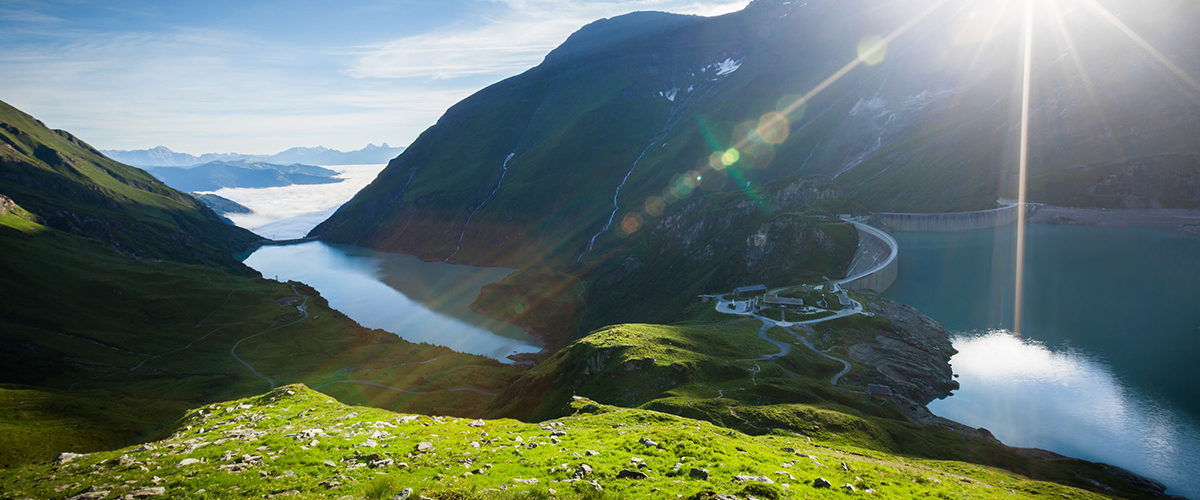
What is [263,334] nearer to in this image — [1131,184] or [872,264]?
[872,264]

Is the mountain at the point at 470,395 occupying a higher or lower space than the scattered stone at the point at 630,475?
lower

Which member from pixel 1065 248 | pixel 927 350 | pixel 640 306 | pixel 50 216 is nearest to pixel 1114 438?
pixel 927 350

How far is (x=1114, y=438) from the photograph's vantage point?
52500mm

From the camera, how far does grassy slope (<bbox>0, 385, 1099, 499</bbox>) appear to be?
669 inches

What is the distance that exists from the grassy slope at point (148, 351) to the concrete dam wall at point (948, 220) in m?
139

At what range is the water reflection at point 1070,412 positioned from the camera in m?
49.0

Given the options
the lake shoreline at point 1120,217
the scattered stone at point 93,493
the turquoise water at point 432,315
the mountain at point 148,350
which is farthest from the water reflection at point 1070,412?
the lake shoreline at point 1120,217

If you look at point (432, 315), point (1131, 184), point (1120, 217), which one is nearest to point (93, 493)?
point (432, 315)

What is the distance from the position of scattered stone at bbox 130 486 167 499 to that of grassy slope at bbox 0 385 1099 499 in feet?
0.55

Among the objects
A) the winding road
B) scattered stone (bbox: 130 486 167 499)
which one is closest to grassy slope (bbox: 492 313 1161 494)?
scattered stone (bbox: 130 486 167 499)

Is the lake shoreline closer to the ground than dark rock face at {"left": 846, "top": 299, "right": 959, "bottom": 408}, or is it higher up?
higher up

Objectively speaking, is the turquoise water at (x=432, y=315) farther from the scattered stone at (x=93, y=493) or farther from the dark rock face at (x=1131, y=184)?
the dark rock face at (x=1131, y=184)

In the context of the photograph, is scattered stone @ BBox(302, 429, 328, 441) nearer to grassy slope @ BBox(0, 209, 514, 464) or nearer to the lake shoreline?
grassy slope @ BBox(0, 209, 514, 464)

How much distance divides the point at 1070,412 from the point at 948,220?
422ft
